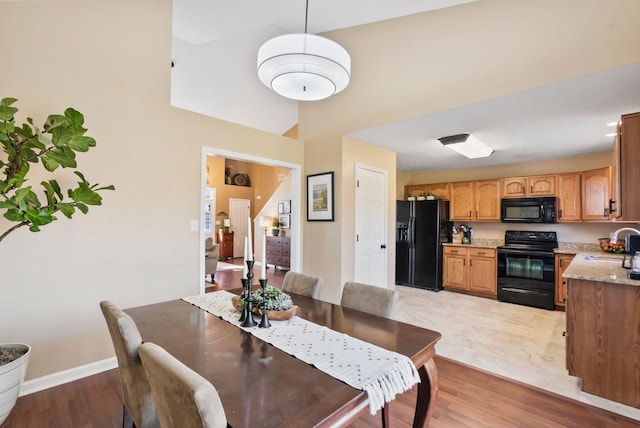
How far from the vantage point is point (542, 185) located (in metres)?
4.52

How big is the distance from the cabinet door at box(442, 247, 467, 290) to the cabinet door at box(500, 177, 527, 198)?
3.72ft

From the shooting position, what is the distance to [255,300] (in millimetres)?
1589

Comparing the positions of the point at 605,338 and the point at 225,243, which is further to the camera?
the point at 225,243

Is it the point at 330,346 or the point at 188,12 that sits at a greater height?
the point at 188,12

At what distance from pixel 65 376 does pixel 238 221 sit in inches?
293

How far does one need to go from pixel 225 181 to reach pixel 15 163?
788 cm

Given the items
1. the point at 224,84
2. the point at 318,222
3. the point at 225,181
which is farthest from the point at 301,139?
the point at 225,181

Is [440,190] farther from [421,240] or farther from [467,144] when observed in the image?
[467,144]

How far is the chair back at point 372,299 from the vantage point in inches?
69.9

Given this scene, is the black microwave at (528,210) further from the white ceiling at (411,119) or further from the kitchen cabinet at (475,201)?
the white ceiling at (411,119)

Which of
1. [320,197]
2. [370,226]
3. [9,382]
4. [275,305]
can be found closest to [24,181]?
[9,382]

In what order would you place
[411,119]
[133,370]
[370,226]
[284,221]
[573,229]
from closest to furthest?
[133,370] < [411,119] < [370,226] < [573,229] < [284,221]

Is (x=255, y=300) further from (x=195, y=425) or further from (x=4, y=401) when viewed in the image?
(x=4, y=401)

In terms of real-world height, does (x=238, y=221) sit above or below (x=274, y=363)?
A: above
